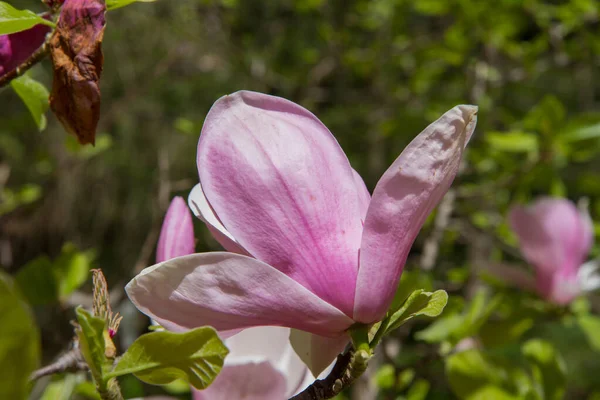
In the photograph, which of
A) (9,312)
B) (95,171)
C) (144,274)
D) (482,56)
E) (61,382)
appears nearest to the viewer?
(9,312)

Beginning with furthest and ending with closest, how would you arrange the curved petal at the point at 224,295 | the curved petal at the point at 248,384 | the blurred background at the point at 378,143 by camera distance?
the blurred background at the point at 378,143, the curved petal at the point at 248,384, the curved petal at the point at 224,295

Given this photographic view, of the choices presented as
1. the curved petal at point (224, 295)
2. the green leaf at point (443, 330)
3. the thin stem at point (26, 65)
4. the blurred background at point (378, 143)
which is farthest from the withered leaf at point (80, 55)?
the green leaf at point (443, 330)

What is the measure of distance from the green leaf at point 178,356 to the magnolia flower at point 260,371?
0.37 feet

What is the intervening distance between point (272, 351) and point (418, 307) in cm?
15

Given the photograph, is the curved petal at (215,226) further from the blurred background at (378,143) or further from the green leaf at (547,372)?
the green leaf at (547,372)

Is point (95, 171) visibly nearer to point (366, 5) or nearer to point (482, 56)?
point (366, 5)

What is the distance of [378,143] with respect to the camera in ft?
5.83

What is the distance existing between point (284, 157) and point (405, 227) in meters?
0.08

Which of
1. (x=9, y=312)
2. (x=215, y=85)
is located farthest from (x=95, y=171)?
(x=9, y=312)

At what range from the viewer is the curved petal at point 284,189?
0.33 meters

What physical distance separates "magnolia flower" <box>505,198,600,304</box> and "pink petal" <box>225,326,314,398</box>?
62 cm

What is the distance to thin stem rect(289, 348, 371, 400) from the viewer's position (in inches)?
12.5

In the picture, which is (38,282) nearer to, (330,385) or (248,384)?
(248,384)

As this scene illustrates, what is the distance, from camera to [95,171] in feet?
6.96
